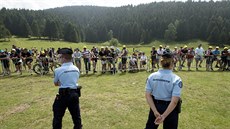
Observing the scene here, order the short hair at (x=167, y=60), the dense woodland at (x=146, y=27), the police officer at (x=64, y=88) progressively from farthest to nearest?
the dense woodland at (x=146, y=27) → the police officer at (x=64, y=88) → the short hair at (x=167, y=60)

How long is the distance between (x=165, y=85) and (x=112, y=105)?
521 centimetres

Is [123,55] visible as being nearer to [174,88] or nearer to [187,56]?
[187,56]

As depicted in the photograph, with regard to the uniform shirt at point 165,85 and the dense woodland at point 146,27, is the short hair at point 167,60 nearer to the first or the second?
the uniform shirt at point 165,85

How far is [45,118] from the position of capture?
7.55 meters

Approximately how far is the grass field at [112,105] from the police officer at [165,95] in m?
3.19

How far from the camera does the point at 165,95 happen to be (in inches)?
146

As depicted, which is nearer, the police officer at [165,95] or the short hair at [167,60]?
the police officer at [165,95]

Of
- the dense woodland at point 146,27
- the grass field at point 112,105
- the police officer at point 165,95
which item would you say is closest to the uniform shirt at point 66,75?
the police officer at point 165,95

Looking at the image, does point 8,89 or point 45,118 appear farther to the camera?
point 8,89

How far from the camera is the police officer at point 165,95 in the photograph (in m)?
3.63

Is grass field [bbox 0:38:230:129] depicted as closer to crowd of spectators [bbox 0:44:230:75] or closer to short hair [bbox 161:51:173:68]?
crowd of spectators [bbox 0:44:230:75]

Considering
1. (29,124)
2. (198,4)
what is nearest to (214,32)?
(198,4)

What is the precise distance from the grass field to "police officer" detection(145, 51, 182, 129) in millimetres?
3193

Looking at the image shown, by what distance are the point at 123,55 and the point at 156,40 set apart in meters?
86.2
